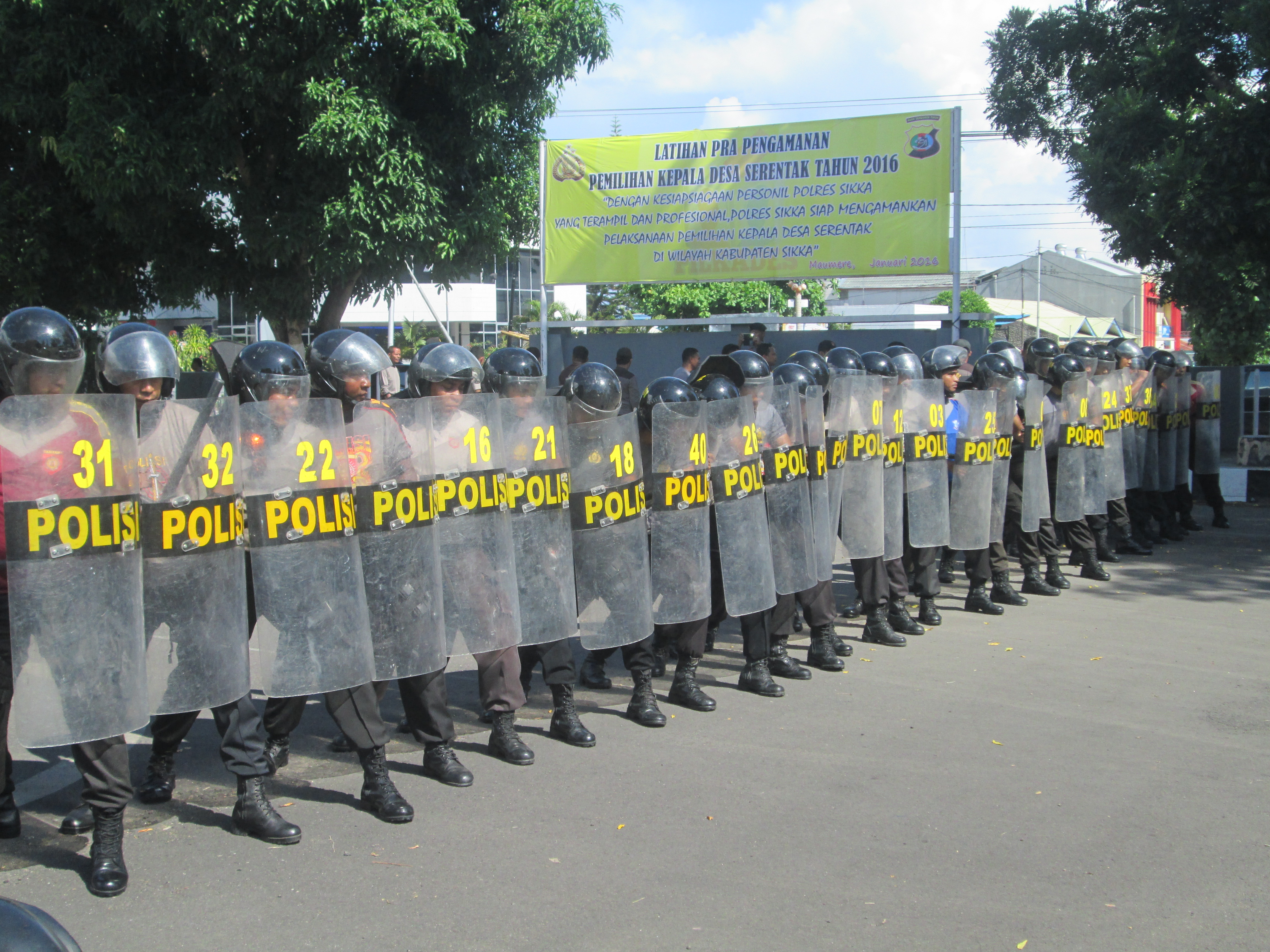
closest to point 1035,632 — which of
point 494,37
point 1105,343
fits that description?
point 1105,343

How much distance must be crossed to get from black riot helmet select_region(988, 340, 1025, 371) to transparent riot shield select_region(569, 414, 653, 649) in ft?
13.9

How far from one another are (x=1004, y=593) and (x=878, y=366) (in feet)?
7.36

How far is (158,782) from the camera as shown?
4438mm

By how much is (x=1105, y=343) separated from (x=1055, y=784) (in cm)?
784

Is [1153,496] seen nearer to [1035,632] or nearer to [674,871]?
[1035,632]

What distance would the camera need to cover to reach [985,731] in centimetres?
530

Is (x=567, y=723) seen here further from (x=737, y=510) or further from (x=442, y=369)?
(x=442, y=369)

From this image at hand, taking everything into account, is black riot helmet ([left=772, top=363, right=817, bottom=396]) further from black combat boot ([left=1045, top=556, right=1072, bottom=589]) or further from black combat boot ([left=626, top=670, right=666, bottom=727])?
black combat boot ([left=1045, top=556, right=1072, bottom=589])

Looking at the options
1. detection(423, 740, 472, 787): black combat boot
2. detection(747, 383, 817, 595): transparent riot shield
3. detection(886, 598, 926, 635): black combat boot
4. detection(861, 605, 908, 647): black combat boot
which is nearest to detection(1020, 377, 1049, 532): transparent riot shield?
detection(886, 598, 926, 635): black combat boot

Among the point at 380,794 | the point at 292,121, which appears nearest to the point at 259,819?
the point at 380,794

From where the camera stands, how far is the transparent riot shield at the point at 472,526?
180 inches

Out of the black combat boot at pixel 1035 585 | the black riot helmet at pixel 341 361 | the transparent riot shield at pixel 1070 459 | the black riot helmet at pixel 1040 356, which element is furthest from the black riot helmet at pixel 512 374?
the black riot helmet at pixel 1040 356

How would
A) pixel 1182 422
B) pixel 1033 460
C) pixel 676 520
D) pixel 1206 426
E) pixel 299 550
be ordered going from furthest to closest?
pixel 1206 426, pixel 1182 422, pixel 1033 460, pixel 676 520, pixel 299 550

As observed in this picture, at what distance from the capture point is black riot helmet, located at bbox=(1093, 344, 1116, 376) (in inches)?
374
